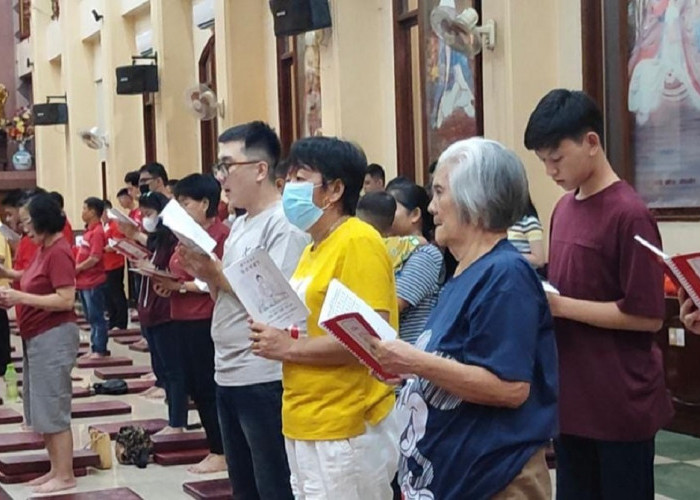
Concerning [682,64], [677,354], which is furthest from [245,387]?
[682,64]

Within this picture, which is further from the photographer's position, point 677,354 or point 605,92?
point 605,92

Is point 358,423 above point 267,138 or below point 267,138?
below

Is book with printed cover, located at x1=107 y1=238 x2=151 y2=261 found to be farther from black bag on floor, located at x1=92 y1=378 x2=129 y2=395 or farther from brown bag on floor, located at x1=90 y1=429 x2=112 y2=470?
black bag on floor, located at x1=92 y1=378 x2=129 y2=395

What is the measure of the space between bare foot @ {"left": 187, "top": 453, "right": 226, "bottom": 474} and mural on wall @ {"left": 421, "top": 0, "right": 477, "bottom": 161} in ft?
12.6

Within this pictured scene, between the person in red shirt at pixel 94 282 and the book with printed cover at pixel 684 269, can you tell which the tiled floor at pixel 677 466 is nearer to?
the book with printed cover at pixel 684 269

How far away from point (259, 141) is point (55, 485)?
2.97m

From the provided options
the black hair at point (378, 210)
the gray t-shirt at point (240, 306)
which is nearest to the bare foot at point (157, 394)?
the black hair at point (378, 210)

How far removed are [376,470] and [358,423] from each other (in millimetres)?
166

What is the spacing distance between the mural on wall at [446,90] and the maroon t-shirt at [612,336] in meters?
5.98

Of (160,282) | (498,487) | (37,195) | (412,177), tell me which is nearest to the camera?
(498,487)

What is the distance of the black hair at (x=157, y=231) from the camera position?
24.7 ft

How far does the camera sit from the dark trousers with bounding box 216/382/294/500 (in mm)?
3943

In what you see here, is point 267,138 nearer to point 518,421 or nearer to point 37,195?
point 518,421

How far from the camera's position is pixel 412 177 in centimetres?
1065
